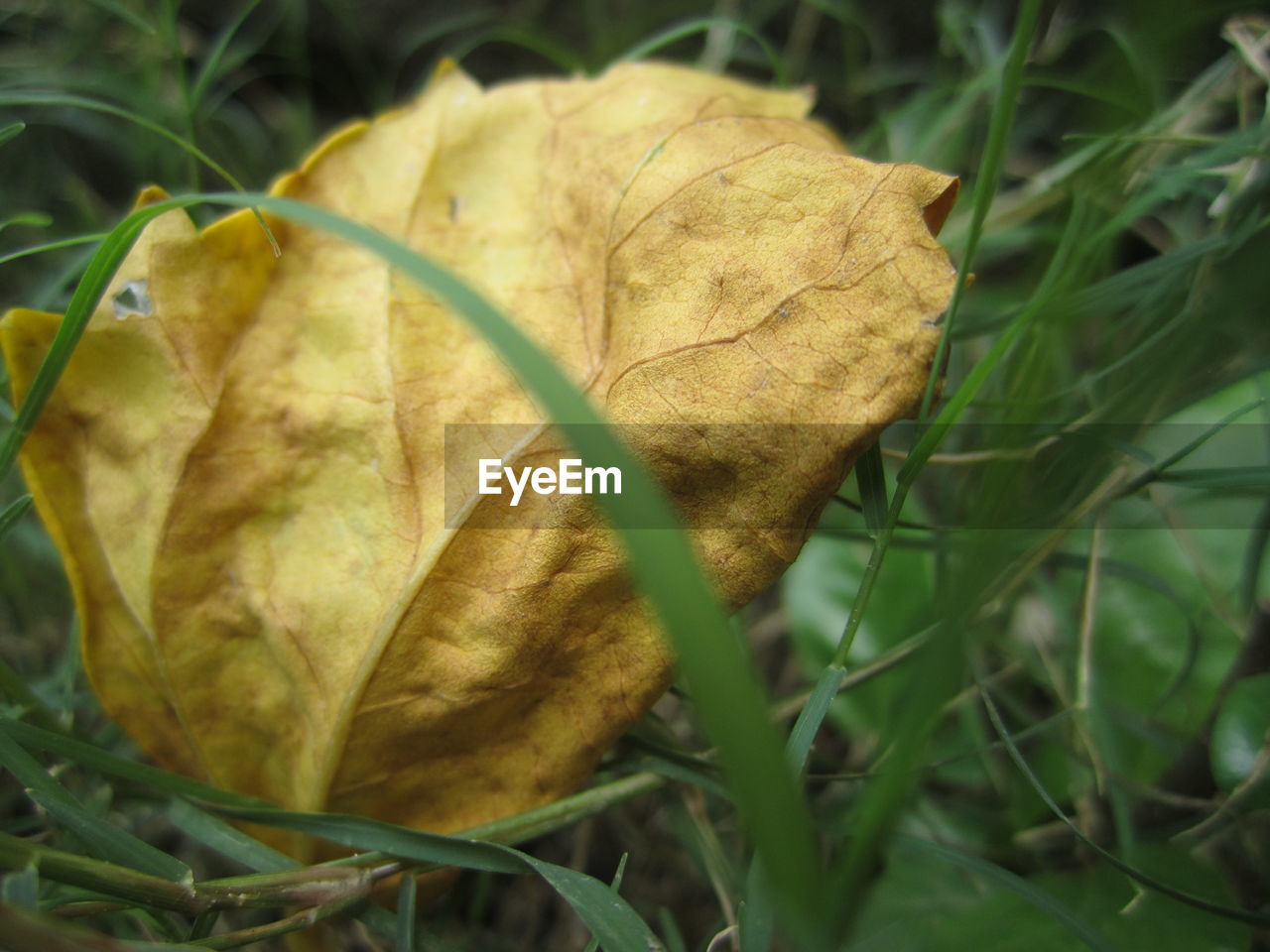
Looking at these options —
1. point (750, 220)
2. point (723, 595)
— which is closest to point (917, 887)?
point (723, 595)

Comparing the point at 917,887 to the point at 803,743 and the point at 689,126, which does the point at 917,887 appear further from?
the point at 689,126

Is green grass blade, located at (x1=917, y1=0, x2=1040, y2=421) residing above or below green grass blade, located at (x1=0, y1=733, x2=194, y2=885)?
above

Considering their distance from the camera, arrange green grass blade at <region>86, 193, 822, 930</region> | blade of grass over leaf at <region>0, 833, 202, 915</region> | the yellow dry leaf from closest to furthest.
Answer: green grass blade at <region>86, 193, 822, 930</region> < blade of grass over leaf at <region>0, 833, 202, 915</region> < the yellow dry leaf

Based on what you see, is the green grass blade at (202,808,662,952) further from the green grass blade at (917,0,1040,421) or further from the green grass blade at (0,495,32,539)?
the green grass blade at (917,0,1040,421)

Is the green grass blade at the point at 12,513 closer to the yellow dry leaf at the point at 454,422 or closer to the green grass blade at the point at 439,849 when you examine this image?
the yellow dry leaf at the point at 454,422

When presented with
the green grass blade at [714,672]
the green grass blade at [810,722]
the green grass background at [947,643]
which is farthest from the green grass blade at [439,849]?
the green grass blade at [714,672]

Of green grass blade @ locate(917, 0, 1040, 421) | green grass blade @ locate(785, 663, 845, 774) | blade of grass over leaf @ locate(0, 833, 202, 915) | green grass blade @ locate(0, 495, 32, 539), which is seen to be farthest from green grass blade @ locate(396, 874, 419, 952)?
green grass blade @ locate(917, 0, 1040, 421)

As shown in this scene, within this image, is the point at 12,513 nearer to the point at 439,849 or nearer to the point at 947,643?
the point at 439,849
